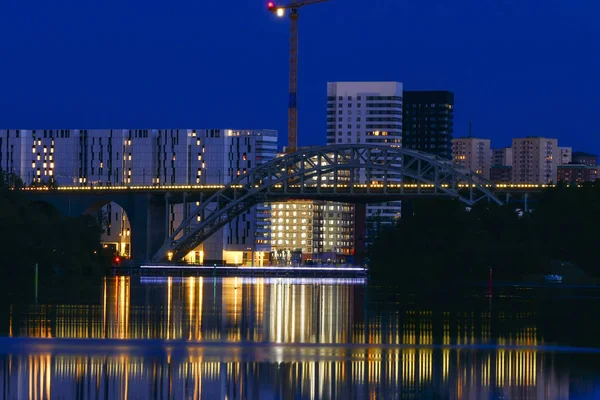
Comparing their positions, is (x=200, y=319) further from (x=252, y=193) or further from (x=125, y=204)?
(x=125, y=204)

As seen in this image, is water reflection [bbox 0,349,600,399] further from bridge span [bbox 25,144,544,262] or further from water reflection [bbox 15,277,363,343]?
bridge span [bbox 25,144,544,262]

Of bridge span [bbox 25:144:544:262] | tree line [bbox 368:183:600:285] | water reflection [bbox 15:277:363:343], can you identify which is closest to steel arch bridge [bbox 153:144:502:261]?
bridge span [bbox 25:144:544:262]

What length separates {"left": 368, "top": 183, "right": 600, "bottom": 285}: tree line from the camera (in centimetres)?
11262

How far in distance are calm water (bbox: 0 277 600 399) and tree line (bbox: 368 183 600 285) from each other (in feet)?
151

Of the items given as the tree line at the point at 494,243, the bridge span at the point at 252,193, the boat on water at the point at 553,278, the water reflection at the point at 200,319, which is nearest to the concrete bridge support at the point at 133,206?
the bridge span at the point at 252,193

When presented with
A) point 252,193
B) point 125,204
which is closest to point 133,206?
point 125,204

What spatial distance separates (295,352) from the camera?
4016 centimetres

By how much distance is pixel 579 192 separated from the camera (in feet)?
408

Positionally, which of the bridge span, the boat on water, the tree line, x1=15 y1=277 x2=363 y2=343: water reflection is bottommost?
the boat on water

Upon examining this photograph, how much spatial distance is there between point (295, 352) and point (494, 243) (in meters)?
81.5

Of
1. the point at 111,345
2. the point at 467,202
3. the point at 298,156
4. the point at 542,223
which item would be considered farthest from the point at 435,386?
the point at 298,156

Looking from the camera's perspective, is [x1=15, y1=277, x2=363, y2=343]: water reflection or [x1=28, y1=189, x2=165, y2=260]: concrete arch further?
[x1=28, y1=189, x2=165, y2=260]: concrete arch

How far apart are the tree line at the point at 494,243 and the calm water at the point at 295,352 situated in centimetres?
4600

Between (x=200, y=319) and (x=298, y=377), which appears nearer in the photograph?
(x=298, y=377)
